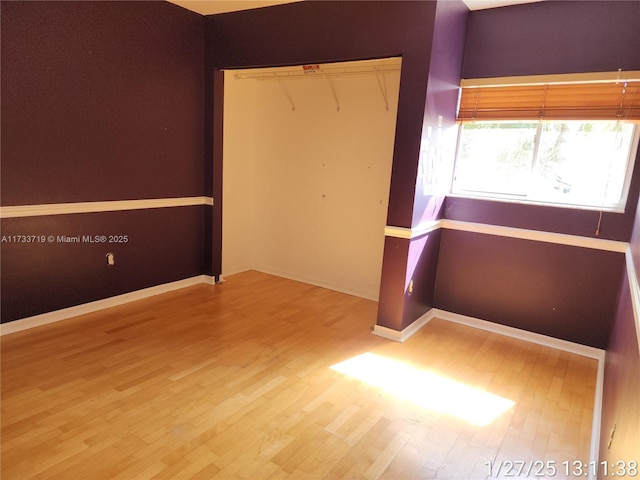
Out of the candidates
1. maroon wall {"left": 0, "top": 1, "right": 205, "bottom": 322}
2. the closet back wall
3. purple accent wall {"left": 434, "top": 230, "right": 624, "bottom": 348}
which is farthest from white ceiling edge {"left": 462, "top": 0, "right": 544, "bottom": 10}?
maroon wall {"left": 0, "top": 1, "right": 205, "bottom": 322}

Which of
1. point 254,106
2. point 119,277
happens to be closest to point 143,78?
point 254,106

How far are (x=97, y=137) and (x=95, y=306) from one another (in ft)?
4.50

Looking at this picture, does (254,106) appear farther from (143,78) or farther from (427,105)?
(427,105)

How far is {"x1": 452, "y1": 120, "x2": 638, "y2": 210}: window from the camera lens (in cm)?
294

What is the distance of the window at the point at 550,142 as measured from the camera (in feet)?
9.43

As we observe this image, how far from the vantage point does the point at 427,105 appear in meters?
2.84

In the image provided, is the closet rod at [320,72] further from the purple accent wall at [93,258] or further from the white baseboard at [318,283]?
the white baseboard at [318,283]

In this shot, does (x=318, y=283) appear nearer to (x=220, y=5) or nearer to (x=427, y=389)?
(x=427, y=389)

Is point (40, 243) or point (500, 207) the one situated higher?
point (500, 207)

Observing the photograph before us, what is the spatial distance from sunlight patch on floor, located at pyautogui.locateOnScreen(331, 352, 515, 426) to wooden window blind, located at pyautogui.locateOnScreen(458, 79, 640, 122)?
6.92 ft

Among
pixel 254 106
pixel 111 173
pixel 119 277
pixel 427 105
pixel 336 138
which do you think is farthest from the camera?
pixel 254 106

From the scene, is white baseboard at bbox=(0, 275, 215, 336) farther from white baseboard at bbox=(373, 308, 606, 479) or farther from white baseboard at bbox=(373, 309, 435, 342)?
white baseboard at bbox=(373, 308, 606, 479)

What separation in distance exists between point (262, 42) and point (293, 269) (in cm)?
238

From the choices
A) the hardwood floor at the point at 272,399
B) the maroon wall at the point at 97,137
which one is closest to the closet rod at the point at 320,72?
the maroon wall at the point at 97,137
